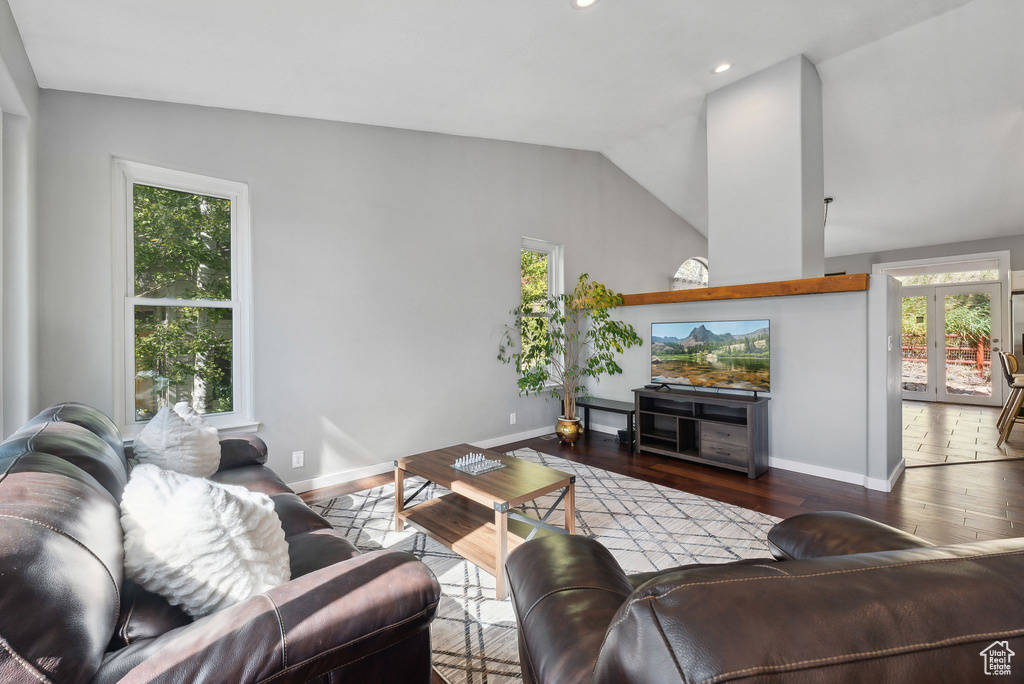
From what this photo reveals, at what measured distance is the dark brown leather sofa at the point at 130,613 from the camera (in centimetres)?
70

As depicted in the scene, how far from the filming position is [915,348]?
25.2 feet

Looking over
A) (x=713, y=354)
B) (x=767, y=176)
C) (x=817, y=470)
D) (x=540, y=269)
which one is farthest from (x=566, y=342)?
(x=817, y=470)

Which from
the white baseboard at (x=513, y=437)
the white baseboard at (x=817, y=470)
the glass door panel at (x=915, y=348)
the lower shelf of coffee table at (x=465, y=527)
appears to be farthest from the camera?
the glass door panel at (x=915, y=348)

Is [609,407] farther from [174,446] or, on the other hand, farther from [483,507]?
[174,446]

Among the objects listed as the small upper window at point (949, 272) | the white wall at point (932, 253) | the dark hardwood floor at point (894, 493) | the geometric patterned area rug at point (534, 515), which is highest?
the white wall at point (932, 253)

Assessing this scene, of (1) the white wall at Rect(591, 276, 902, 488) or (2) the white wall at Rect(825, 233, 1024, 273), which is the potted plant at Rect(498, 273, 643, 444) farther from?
(2) the white wall at Rect(825, 233, 1024, 273)

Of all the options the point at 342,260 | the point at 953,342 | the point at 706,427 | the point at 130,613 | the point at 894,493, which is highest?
the point at 342,260

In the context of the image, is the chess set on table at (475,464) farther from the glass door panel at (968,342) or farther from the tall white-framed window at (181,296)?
the glass door panel at (968,342)

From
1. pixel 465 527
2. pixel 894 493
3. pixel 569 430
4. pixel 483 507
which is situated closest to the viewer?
pixel 465 527

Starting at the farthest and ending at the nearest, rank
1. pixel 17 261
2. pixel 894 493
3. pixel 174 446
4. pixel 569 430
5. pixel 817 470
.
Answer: pixel 569 430 < pixel 817 470 < pixel 894 493 < pixel 17 261 < pixel 174 446

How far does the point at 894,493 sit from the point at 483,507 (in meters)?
2.89

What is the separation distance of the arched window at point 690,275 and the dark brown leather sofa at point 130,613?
21.9 ft

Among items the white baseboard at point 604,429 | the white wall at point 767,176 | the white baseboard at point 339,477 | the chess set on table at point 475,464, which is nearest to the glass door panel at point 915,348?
the white wall at point 767,176

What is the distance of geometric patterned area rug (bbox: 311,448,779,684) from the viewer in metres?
1.72
